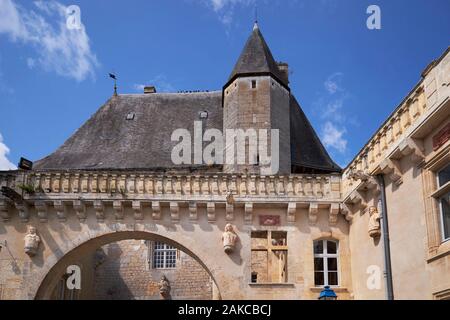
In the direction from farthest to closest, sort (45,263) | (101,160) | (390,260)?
(101,160) < (45,263) < (390,260)

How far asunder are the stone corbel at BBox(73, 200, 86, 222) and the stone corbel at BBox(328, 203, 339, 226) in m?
5.18

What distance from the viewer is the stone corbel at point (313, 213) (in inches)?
510

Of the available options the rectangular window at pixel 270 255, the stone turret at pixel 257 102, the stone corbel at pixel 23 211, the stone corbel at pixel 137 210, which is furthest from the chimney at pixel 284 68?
the stone corbel at pixel 23 211

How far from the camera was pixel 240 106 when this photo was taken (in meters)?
17.3

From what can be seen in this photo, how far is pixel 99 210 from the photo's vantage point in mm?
13102

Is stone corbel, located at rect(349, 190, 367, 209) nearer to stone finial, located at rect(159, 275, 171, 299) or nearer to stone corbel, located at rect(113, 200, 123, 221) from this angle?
stone corbel, located at rect(113, 200, 123, 221)

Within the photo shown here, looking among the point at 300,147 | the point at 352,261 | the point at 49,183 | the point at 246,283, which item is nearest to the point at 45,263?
the point at 49,183

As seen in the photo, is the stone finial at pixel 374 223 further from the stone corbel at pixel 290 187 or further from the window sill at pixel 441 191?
the stone corbel at pixel 290 187

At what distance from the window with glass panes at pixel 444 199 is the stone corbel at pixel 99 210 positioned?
6986mm

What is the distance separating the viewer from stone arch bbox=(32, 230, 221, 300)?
12852mm

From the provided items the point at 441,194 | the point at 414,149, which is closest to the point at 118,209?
→ the point at 414,149

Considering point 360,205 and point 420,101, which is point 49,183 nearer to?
point 360,205

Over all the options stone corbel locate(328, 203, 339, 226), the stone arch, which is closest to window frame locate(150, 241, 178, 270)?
the stone arch

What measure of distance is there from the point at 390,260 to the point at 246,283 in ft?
11.0
